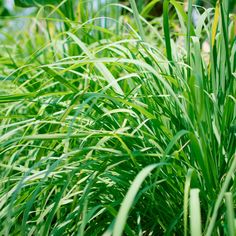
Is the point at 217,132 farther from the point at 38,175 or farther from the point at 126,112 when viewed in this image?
the point at 38,175

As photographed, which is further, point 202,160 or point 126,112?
point 126,112

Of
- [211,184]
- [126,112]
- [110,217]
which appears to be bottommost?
[110,217]

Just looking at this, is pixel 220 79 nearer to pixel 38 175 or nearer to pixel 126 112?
pixel 126 112

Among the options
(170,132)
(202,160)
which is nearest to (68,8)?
(170,132)

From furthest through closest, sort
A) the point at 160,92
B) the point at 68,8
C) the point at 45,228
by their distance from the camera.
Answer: the point at 68,8
the point at 160,92
the point at 45,228

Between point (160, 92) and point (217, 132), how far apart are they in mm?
184

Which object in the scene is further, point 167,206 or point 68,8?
point 68,8

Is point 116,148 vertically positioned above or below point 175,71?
below

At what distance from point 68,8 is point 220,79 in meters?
0.88

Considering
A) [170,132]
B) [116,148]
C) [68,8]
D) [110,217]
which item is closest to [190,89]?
[170,132]

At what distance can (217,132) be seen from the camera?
3.67 ft

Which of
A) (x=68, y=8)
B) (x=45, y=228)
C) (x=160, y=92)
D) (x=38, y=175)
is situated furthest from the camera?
(x=68, y=8)

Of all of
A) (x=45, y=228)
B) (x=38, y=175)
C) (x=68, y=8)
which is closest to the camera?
(x=45, y=228)

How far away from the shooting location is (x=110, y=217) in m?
1.18
